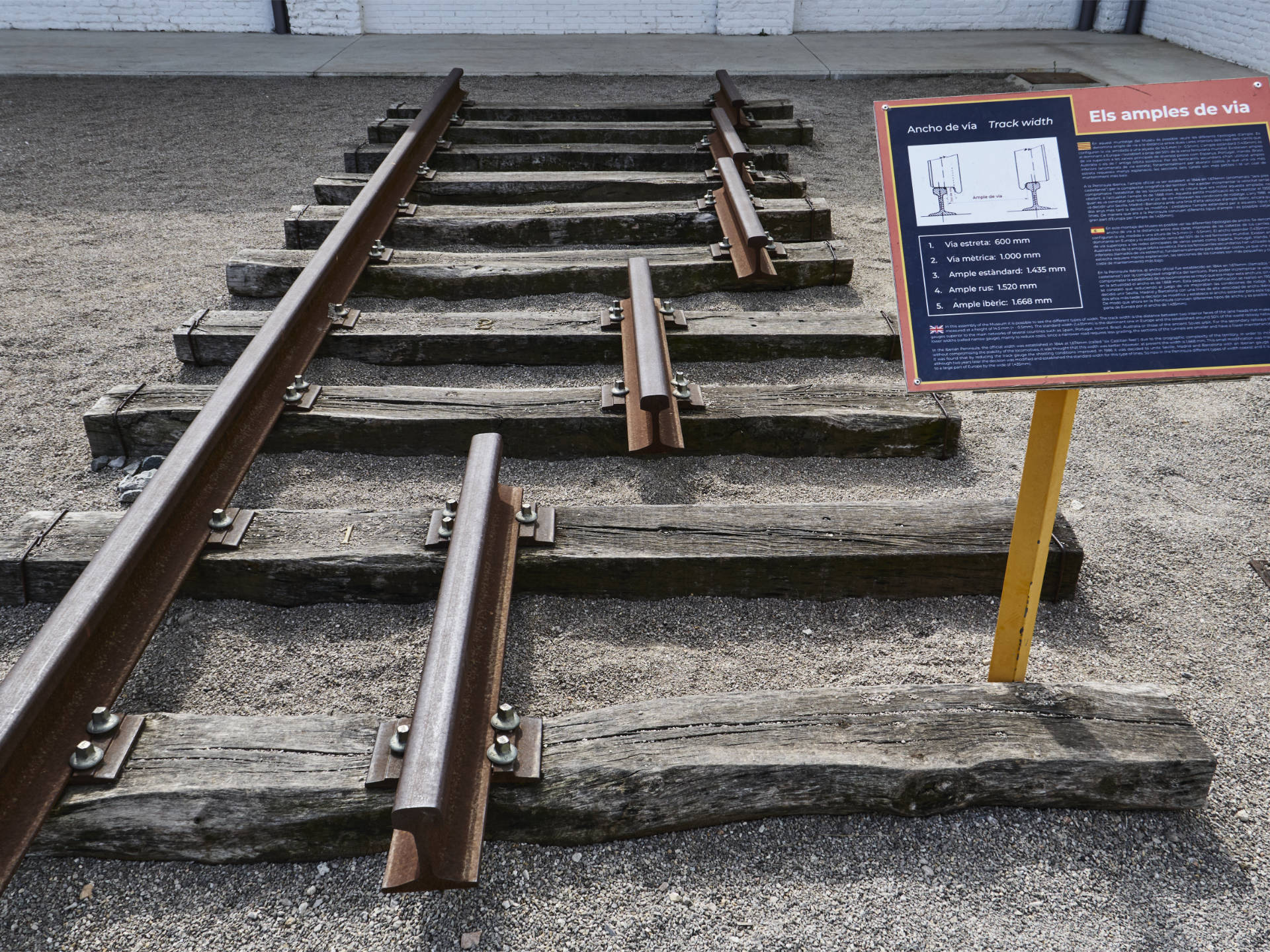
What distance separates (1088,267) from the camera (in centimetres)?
186

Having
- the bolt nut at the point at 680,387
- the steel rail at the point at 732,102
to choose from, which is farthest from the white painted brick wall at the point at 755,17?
the bolt nut at the point at 680,387

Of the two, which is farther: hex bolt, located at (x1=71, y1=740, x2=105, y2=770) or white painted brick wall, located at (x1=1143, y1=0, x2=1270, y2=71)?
white painted brick wall, located at (x1=1143, y1=0, x2=1270, y2=71)

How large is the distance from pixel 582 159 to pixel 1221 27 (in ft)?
30.9

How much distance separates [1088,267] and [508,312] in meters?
2.77

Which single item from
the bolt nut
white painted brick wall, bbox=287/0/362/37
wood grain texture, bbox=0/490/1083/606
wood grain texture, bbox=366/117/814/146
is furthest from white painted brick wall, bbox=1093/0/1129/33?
wood grain texture, bbox=0/490/1083/606

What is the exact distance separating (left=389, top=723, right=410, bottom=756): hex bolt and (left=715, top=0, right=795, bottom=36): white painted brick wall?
1316 centimetres

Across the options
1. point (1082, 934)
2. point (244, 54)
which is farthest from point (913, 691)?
point (244, 54)

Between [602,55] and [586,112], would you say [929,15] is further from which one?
[586,112]

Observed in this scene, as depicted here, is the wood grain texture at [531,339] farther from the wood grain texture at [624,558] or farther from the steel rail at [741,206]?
the wood grain texture at [624,558]

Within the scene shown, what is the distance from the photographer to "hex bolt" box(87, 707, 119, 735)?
200 centimetres

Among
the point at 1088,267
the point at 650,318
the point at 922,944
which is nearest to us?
the point at 922,944

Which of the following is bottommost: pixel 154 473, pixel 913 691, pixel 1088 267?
pixel 913 691

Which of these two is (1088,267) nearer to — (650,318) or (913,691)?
(913,691)

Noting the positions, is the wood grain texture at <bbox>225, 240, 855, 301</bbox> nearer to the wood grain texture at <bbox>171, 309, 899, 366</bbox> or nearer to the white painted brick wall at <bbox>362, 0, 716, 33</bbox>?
the wood grain texture at <bbox>171, 309, 899, 366</bbox>
